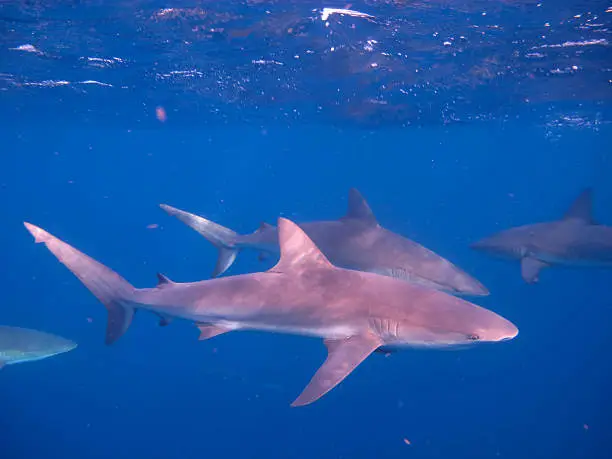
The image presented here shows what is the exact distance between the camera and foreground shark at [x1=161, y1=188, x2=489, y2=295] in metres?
8.12

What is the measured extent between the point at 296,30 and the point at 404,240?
25.7ft

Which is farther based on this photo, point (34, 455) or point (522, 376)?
point (522, 376)

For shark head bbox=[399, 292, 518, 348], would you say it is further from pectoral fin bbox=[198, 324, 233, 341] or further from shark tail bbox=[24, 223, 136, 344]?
shark tail bbox=[24, 223, 136, 344]

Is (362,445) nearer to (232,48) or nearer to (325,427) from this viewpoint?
(325,427)

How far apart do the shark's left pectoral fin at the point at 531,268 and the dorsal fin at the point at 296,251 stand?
6.91 meters

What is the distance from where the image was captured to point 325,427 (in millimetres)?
14406

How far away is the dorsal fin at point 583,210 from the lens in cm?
1098

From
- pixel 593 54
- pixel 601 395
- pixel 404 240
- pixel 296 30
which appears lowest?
pixel 601 395

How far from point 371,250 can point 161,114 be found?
2525 cm

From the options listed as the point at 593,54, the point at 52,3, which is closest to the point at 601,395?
the point at 593,54

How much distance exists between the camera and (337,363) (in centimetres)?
486

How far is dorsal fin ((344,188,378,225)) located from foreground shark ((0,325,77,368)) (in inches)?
261

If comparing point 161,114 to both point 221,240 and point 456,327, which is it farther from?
point 456,327

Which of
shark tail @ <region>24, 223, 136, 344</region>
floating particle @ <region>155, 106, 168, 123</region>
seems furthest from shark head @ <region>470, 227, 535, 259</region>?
floating particle @ <region>155, 106, 168, 123</region>
